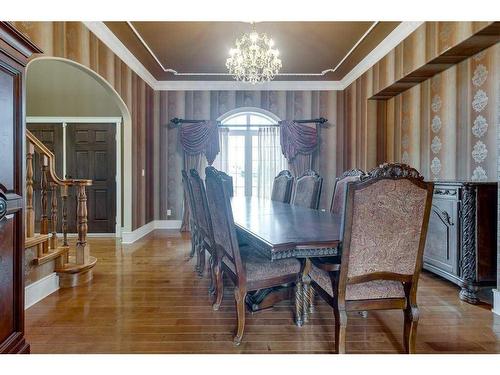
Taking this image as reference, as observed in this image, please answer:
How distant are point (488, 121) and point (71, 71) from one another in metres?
5.78

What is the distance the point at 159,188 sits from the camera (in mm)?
5648

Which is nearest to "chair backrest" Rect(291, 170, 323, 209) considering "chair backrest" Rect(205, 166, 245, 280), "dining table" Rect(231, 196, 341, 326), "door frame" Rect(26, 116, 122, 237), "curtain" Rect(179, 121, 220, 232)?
"dining table" Rect(231, 196, 341, 326)

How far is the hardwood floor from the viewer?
1742 millimetres

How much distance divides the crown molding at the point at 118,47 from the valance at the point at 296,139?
2.49m

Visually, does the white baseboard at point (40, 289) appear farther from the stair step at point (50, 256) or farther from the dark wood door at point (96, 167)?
the dark wood door at point (96, 167)

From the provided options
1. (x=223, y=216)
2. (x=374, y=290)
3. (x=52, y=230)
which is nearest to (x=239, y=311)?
(x=223, y=216)

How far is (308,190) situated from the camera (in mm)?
3236

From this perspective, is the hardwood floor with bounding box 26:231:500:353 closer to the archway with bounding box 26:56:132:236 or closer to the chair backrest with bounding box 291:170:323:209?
the chair backrest with bounding box 291:170:323:209

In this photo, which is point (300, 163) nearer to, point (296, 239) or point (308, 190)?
point (308, 190)

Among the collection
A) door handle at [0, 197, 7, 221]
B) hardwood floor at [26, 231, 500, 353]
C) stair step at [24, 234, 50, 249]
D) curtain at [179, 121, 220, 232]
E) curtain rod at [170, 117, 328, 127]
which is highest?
curtain rod at [170, 117, 328, 127]

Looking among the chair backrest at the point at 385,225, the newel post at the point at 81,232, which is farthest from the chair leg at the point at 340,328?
the newel post at the point at 81,232

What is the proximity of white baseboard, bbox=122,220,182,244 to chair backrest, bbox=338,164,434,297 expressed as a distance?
373 centimetres

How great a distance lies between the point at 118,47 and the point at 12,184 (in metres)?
3.12
